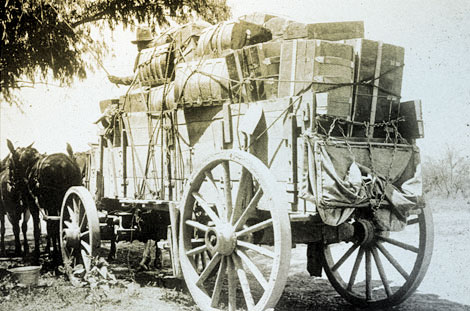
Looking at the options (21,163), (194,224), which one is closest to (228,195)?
(194,224)

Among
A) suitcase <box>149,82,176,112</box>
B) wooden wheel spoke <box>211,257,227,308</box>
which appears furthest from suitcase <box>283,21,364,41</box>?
wooden wheel spoke <box>211,257,227,308</box>

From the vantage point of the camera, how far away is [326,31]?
15.8 ft

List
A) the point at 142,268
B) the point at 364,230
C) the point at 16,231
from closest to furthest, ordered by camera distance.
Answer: the point at 364,230 → the point at 142,268 → the point at 16,231

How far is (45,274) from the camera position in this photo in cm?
730

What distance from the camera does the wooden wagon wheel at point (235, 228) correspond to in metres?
3.62

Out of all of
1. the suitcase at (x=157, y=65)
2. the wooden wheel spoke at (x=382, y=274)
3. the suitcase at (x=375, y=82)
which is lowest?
the wooden wheel spoke at (x=382, y=274)

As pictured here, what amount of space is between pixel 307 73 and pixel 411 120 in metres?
1.40

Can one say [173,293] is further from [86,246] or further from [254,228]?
[254,228]

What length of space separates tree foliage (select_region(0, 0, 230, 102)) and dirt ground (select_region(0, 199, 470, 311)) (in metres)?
3.37

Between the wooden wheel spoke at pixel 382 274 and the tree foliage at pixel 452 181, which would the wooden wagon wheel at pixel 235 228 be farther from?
the tree foliage at pixel 452 181

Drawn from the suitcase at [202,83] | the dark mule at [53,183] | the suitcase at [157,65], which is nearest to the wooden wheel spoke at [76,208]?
the dark mule at [53,183]

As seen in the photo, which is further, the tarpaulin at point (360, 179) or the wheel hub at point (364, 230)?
the wheel hub at point (364, 230)

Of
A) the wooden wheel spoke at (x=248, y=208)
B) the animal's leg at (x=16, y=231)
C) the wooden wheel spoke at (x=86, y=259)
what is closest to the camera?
the wooden wheel spoke at (x=248, y=208)

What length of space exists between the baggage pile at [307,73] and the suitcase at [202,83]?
0.03ft
